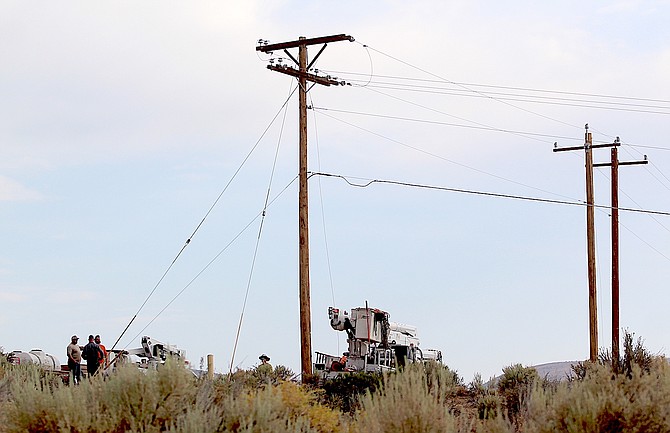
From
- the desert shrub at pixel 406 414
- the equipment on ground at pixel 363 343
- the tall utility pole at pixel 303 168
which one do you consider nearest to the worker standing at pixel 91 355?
the tall utility pole at pixel 303 168

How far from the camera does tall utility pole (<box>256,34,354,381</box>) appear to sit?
3481 cm

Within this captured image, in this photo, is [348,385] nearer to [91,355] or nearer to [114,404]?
[91,355]

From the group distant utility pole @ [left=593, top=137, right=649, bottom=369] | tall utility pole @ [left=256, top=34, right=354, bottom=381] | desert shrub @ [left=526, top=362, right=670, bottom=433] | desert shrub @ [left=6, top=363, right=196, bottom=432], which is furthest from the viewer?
distant utility pole @ [left=593, top=137, right=649, bottom=369]

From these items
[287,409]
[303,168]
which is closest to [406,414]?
[287,409]

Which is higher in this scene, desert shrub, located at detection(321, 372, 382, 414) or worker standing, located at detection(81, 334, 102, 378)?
worker standing, located at detection(81, 334, 102, 378)

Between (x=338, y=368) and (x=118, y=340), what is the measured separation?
34.6 feet

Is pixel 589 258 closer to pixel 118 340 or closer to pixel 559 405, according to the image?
pixel 118 340

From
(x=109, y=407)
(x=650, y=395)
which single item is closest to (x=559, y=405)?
(x=650, y=395)

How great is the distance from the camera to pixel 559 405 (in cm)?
1335

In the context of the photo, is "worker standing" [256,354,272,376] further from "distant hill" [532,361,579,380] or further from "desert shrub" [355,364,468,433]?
"desert shrub" [355,364,468,433]

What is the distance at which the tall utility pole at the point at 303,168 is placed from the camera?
3481 centimetres

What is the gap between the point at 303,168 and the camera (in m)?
35.3

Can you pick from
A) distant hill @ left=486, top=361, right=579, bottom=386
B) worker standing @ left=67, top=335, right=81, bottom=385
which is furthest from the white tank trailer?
distant hill @ left=486, top=361, right=579, bottom=386

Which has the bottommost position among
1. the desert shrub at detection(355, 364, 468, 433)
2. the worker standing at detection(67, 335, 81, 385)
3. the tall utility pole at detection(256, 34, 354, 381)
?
the desert shrub at detection(355, 364, 468, 433)
